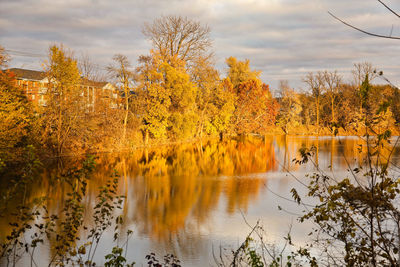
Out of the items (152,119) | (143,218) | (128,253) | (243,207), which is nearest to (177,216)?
(143,218)

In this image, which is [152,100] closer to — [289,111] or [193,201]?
[193,201]

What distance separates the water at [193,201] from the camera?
877cm

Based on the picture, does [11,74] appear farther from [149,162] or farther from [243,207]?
[243,207]

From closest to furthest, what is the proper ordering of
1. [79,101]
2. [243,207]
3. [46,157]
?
[243,207] < [46,157] < [79,101]

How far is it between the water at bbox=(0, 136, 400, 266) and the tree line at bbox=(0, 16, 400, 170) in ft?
10.1

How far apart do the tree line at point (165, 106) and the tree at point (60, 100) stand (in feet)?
0.20

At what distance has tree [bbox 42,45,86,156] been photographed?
23.7 m

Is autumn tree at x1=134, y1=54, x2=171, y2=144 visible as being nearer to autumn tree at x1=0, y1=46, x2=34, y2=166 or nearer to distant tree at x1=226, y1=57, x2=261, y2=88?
autumn tree at x1=0, y1=46, x2=34, y2=166

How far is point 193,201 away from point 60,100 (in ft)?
46.6

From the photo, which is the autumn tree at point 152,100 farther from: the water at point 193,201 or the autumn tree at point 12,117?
the autumn tree at point 12,117

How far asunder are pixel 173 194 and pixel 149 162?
9.47m

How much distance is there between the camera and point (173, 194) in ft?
48.2

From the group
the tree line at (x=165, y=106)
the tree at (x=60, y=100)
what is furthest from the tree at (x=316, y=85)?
the tree at (x=60, y=100)

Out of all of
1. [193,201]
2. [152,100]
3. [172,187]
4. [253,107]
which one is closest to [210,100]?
[253,107]
